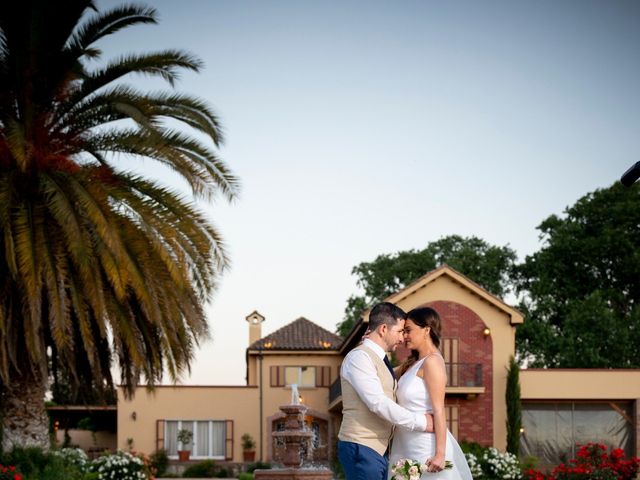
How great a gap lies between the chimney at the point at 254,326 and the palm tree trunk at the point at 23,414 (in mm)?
28375

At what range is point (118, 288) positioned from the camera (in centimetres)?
1577

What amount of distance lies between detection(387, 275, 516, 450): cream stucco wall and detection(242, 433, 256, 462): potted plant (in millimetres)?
9445

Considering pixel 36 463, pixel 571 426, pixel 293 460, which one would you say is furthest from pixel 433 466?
pixel 571 426

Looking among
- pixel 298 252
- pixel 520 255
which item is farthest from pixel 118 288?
pixel 520 255

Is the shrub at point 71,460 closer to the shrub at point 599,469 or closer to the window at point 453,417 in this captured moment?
the shrub at point 599,469

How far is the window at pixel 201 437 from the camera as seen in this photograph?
40.7m

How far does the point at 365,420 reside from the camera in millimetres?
7145

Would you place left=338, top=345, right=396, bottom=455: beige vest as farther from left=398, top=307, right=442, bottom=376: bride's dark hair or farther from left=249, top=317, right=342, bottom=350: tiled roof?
left=249, top=317, right=342, bottom=350: tiled roof

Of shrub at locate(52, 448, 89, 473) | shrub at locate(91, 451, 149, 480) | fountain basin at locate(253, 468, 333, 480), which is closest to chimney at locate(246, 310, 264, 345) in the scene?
shrub at locate(52, 448, 89, 473)

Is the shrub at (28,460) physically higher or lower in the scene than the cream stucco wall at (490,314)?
lower

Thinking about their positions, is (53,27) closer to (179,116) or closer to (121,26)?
(121,26)

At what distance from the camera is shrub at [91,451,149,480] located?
20984 millimetres

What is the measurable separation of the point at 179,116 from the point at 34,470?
646 cm

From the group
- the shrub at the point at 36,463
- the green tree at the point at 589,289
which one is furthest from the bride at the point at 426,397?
the green tree at the point at 589,289
